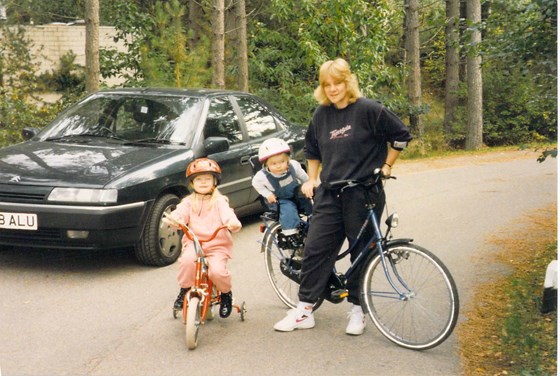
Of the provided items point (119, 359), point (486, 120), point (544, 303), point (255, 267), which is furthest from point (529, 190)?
point (486, 120)

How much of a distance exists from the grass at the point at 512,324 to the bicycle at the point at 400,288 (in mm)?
322

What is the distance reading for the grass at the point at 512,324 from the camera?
489cm

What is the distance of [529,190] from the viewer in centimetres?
1274

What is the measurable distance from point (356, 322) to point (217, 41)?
1109 cm

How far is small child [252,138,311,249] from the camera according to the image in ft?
19.6

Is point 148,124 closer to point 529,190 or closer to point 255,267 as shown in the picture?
point 255,267

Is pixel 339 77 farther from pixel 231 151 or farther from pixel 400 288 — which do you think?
pixel 231 151

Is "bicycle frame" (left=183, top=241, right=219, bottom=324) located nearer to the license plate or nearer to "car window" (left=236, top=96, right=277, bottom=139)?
the license plate

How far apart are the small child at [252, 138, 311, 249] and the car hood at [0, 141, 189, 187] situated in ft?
5.61

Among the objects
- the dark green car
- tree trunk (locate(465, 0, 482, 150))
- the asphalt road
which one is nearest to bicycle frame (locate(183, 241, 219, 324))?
the asphalt road

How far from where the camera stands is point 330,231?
5500 mm

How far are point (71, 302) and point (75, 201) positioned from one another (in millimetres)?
965

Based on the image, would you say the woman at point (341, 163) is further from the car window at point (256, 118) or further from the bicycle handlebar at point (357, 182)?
the car window at point (256, 118)

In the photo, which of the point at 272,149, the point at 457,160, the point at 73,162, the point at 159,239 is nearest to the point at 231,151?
the point at 159,239
